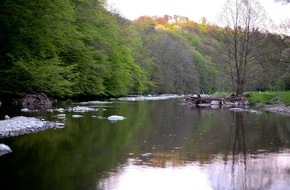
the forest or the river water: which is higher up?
the forest

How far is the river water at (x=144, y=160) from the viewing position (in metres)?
7.62

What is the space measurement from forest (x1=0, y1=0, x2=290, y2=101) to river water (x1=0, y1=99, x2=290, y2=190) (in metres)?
14.5

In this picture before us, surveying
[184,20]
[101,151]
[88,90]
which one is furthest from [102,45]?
[184,20]

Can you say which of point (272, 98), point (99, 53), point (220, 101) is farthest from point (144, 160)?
point (99, 53)

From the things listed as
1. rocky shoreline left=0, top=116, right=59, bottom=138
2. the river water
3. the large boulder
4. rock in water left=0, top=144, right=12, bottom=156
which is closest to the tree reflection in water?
the river water

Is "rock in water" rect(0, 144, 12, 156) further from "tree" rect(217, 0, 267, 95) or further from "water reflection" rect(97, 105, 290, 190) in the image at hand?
"tree" rect(217, 0, 267, 95)

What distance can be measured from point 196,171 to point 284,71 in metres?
35.3

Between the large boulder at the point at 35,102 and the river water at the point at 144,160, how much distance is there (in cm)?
1183

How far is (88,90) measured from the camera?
135 ft

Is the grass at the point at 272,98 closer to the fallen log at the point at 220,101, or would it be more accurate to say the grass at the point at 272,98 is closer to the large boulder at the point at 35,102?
the fallen log at the point at 220,101

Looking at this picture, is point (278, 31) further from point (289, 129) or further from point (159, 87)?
point (159, 87)

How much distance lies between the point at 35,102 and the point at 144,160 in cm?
1936

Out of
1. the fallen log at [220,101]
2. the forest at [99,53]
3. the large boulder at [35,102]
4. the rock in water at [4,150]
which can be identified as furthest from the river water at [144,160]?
the fallen log at [220,101]

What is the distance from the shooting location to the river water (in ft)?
25.0
